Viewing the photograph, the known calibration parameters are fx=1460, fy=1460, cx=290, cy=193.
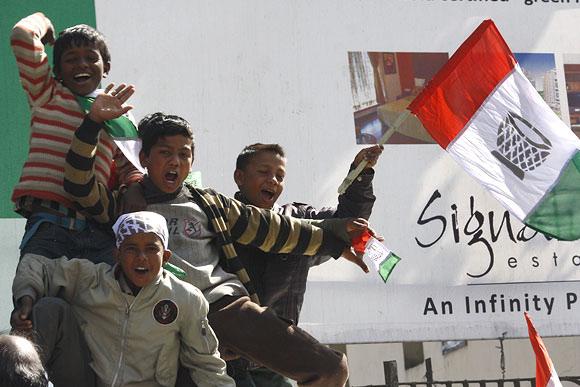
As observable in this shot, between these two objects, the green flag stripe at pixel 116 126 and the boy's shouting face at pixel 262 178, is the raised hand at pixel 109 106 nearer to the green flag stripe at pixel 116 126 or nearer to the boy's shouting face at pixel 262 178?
the green flag stripe at pixel 116 126

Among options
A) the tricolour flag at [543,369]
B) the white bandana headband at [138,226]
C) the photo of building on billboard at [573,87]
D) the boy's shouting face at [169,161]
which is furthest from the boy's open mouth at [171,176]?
the photo of building on billboard at [573,87]

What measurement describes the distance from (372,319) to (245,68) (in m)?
1.41

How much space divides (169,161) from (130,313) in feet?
2.06

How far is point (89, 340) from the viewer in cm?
432

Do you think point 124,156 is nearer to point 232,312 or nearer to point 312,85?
point 232,312

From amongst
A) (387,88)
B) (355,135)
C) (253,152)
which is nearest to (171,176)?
(253,152)

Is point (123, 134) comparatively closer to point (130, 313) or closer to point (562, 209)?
point (130, 313)

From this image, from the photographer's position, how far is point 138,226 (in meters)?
4.34

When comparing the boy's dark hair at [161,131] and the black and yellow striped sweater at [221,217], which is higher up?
the boy's dark hair at [161,131]

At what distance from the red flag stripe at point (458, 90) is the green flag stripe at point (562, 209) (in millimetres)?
461

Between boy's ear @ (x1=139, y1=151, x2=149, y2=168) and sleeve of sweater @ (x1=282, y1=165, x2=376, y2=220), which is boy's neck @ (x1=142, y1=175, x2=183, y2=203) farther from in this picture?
sleeve of sweater @ (x1=282, y1=165, x2=376, y2=220)

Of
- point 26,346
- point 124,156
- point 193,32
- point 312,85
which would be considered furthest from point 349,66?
point 26,346

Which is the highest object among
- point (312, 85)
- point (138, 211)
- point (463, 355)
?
point (312, 85)

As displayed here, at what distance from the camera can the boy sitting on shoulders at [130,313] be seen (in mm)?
4277
